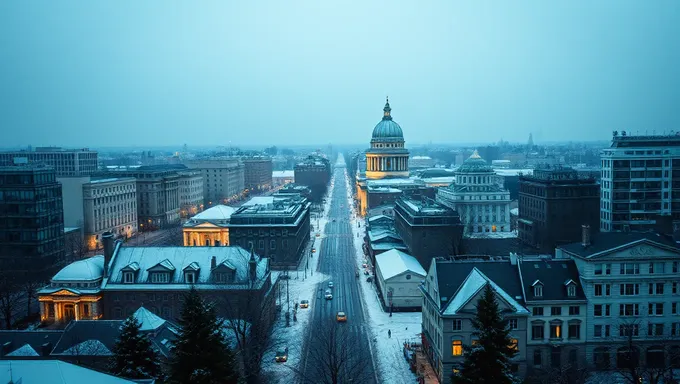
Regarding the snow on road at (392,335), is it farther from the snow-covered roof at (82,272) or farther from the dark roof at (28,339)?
the snow-covered roof at (82,272)

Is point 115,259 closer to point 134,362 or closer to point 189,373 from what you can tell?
point 134,362

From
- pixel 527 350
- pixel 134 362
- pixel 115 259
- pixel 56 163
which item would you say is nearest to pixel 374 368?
Answer: pixel 527 350

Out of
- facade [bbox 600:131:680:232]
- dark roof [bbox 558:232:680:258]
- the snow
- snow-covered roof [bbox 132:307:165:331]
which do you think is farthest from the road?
facade [bbox 600:131:680:232]

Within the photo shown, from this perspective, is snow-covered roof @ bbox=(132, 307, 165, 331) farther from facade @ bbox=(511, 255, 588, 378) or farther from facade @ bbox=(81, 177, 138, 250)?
facade @ bbox=(81, 177, 138, 250)

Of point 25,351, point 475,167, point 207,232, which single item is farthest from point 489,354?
point 475,167

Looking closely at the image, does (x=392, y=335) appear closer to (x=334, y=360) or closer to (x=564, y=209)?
(x=334, y=360)

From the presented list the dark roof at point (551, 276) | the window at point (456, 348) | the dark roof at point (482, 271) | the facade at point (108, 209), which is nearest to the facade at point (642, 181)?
the dark roof at point (551, 276)
